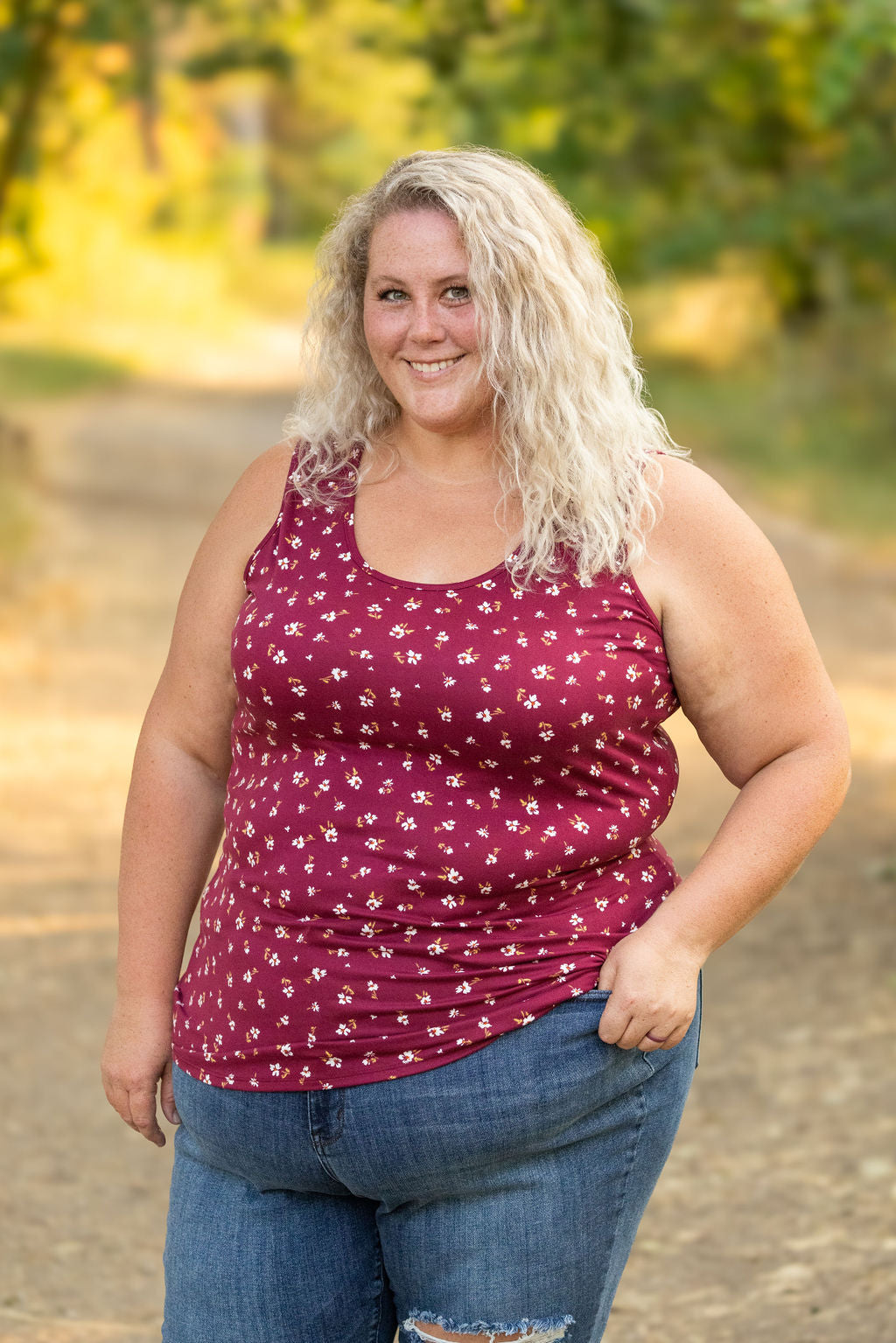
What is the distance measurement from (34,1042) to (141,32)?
7.76 metres

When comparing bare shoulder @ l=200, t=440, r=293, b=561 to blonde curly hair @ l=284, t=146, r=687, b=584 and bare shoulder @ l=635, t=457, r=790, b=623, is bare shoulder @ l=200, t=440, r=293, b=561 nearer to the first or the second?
blonde curly hair @ l=284, t=146, r=687, b=584

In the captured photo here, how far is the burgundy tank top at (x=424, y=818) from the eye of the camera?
1.77 meters

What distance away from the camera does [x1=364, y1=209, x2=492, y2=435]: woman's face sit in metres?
1.90

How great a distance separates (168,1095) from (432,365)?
0.97m

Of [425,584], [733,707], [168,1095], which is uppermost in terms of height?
[425,584]

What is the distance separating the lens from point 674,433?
16.2 meters

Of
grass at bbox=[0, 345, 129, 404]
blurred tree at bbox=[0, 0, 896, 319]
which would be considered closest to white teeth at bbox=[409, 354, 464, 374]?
blurred tree at bbox=[0, 0, 896, 319]

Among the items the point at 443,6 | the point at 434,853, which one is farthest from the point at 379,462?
the point at 443,6

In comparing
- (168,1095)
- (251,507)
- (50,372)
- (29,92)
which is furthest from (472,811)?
(50,372)

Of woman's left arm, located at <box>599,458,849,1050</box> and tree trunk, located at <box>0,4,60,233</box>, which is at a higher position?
tree trunk, located at <box>0,4,60,233</box>

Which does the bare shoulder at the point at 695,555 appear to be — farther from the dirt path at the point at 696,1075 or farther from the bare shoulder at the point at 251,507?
the dirt path at the point at 696,1075

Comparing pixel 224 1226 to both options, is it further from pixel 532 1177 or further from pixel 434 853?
pixel 434 853

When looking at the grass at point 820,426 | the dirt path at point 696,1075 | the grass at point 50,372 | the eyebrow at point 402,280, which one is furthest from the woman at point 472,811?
the grass at point 50,372

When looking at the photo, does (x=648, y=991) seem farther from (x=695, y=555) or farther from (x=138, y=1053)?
(x=138, y=1053)
